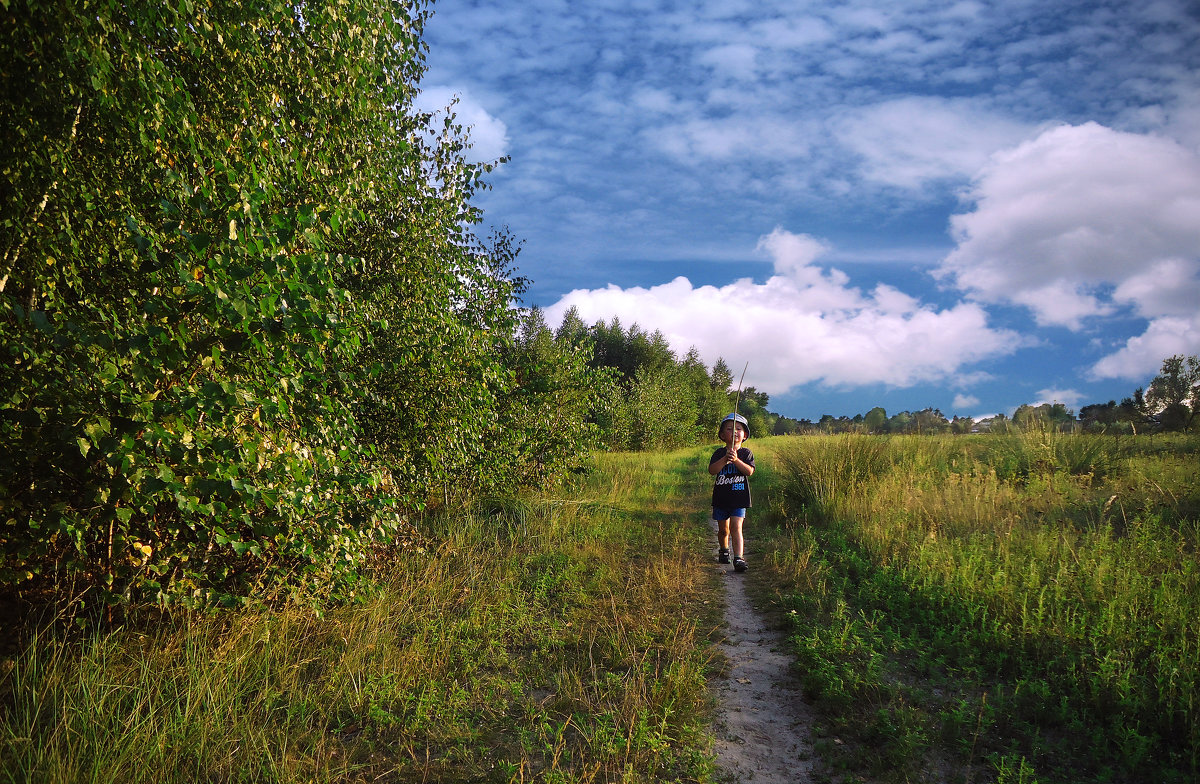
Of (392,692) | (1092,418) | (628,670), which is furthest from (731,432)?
(1092,418)

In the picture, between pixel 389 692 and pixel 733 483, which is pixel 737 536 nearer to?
pixel 733 483

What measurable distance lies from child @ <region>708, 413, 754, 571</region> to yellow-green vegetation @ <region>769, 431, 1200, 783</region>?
0.69 metres

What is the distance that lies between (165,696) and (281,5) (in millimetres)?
5290

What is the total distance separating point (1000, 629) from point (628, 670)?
348 centimetres

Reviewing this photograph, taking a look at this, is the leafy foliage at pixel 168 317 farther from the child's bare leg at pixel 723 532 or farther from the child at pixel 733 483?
the child's bare leg at pixel 723 532

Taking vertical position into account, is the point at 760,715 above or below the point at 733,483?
below

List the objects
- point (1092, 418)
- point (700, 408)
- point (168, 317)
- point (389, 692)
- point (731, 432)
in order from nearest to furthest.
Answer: point (168, 317), point (389, 692), point (731, 432), point (1092, 418), point (700, 408)

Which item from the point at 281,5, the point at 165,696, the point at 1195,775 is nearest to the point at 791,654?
the point at 1195,775

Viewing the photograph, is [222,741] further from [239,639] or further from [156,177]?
[156,177]

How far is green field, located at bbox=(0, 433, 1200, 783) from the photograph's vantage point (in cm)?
325

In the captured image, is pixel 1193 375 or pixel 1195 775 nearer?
pixel 1195 775

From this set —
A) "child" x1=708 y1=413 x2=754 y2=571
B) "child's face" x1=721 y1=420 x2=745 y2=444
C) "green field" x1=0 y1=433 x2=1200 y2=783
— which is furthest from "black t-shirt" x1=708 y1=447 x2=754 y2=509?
"green field" x1=0 y1=433 x2=1200 y2=783

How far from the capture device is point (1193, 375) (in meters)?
17.6

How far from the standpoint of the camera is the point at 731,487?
781cm
